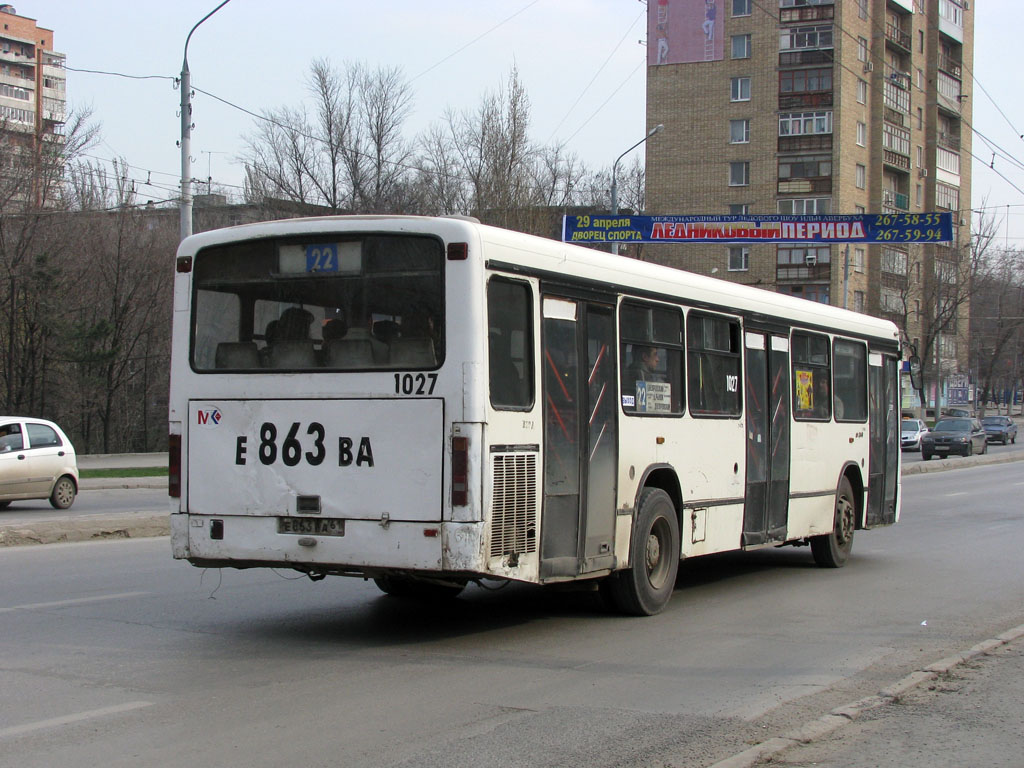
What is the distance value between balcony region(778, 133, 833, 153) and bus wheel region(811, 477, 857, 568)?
183 ft

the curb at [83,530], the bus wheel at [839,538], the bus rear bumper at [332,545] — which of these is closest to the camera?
the bus rear bumper at [332,545]

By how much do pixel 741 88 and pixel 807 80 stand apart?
11.8 feet

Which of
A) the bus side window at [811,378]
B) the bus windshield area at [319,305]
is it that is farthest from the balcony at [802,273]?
the bus windshield area at [319,305]

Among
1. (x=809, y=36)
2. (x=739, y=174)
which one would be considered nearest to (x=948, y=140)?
(x=809, y=36)

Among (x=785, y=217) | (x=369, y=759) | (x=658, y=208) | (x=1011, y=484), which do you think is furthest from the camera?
(x=658, y=208)

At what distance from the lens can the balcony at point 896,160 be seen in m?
69.9

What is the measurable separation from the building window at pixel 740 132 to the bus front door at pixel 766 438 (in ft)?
189

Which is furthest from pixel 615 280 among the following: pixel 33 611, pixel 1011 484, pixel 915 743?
pixel 1011 484

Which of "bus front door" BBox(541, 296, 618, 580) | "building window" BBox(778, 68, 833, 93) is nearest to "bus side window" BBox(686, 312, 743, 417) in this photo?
"bus front door" BBox(541, 296, 618, 580)

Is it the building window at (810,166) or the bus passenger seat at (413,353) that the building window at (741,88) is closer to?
the building window at (810,166)

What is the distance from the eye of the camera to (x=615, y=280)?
30.6 feet

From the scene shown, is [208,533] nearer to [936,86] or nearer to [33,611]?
[33,611]

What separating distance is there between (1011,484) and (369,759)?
2829 centimetres

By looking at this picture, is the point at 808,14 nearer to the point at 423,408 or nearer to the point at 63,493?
the point at 63,493
